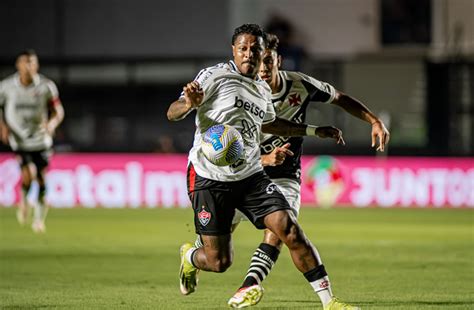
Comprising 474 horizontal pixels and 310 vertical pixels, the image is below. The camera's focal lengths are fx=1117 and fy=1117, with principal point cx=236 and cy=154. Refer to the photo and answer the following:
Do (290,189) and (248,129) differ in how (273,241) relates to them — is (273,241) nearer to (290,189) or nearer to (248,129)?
(290,189)

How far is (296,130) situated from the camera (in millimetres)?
9766

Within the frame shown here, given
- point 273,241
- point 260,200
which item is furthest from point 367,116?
point 260,200

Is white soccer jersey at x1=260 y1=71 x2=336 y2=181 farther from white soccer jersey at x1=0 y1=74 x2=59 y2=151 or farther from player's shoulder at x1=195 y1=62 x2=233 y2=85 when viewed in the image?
white soccer jersey at x1=0 y1=74 x2=59 y2=151

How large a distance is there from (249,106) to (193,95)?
2.58ft

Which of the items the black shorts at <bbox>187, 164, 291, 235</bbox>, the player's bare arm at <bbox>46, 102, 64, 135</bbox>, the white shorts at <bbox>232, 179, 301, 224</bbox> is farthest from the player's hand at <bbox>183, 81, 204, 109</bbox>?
the player's bare arm at <bbox>46, 102, 64, 135</bbox>

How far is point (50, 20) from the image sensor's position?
30.3m

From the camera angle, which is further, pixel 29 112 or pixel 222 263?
pixel 29 112

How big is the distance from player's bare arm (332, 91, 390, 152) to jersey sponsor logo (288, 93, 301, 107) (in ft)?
1.28

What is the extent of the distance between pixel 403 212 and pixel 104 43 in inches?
418

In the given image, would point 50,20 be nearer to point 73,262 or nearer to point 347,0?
point 347,0

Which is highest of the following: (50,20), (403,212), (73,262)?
(50,20)

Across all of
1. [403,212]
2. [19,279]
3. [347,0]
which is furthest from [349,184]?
[19,279]

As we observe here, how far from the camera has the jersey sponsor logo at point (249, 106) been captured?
347 inches

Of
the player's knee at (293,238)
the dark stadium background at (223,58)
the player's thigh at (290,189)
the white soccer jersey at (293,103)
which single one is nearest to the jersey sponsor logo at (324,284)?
the player's knee at (293,238)
